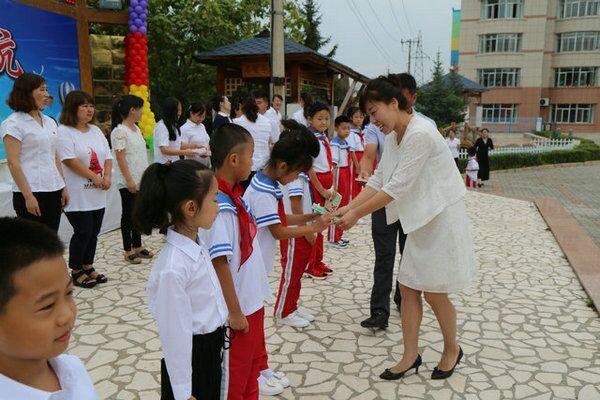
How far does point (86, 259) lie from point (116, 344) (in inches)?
54.4

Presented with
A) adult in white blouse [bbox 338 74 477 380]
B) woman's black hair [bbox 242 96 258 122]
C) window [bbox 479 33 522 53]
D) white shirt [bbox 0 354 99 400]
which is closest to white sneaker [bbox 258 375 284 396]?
adult in white blouse [bbox 338 74 477 380]

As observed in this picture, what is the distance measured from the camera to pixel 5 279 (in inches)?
35.2

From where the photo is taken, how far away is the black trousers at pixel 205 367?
1.78m

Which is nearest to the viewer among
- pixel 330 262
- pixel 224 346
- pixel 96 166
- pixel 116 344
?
pixel 224 346

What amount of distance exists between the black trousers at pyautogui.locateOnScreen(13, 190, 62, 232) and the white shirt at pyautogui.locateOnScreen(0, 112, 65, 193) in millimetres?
55

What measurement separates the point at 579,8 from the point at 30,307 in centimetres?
4398

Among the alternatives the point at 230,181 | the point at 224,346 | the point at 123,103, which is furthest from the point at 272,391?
the point at 123,103

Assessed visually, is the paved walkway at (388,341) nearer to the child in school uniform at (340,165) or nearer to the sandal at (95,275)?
the sandal at (95,275)

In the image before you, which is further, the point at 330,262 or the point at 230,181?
the point at 330,262

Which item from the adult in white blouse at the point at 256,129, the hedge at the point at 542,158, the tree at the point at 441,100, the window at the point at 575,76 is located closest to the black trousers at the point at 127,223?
the adult in white blouse at the point at 256,129

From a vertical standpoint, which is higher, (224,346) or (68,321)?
(68,321)

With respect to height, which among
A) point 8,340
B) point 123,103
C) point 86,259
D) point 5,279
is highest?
point 123,103

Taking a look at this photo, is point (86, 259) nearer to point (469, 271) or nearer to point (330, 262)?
point (330, 262)

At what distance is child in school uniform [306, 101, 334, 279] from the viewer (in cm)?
477
